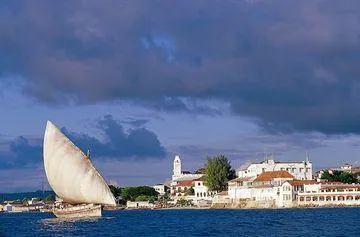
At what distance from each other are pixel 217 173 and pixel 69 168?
9067 cm

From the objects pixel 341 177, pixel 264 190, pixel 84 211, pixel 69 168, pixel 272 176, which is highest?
pixel 341 177

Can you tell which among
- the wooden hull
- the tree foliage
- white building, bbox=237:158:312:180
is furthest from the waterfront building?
the wooden hull

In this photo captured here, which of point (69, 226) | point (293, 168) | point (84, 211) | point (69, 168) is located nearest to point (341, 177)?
point (293, 168)

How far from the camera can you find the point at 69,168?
97.4 meters

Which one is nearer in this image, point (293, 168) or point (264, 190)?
point (264, 190)

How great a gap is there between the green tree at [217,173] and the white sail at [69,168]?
281 ft

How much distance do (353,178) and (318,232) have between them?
381 feet

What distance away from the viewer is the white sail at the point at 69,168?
319 ft

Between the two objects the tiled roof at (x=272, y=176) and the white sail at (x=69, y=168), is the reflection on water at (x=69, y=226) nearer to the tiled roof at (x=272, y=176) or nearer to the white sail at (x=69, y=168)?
the white sail at (x=69, y=168)

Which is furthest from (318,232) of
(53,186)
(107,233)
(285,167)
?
(285,167)

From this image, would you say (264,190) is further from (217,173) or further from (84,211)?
(84,211)

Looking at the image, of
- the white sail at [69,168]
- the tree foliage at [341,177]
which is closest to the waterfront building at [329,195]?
the tree foliage at [341,177]

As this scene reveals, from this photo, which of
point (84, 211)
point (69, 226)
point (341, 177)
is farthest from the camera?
point (341, 177)

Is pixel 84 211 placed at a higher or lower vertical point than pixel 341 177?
lower
